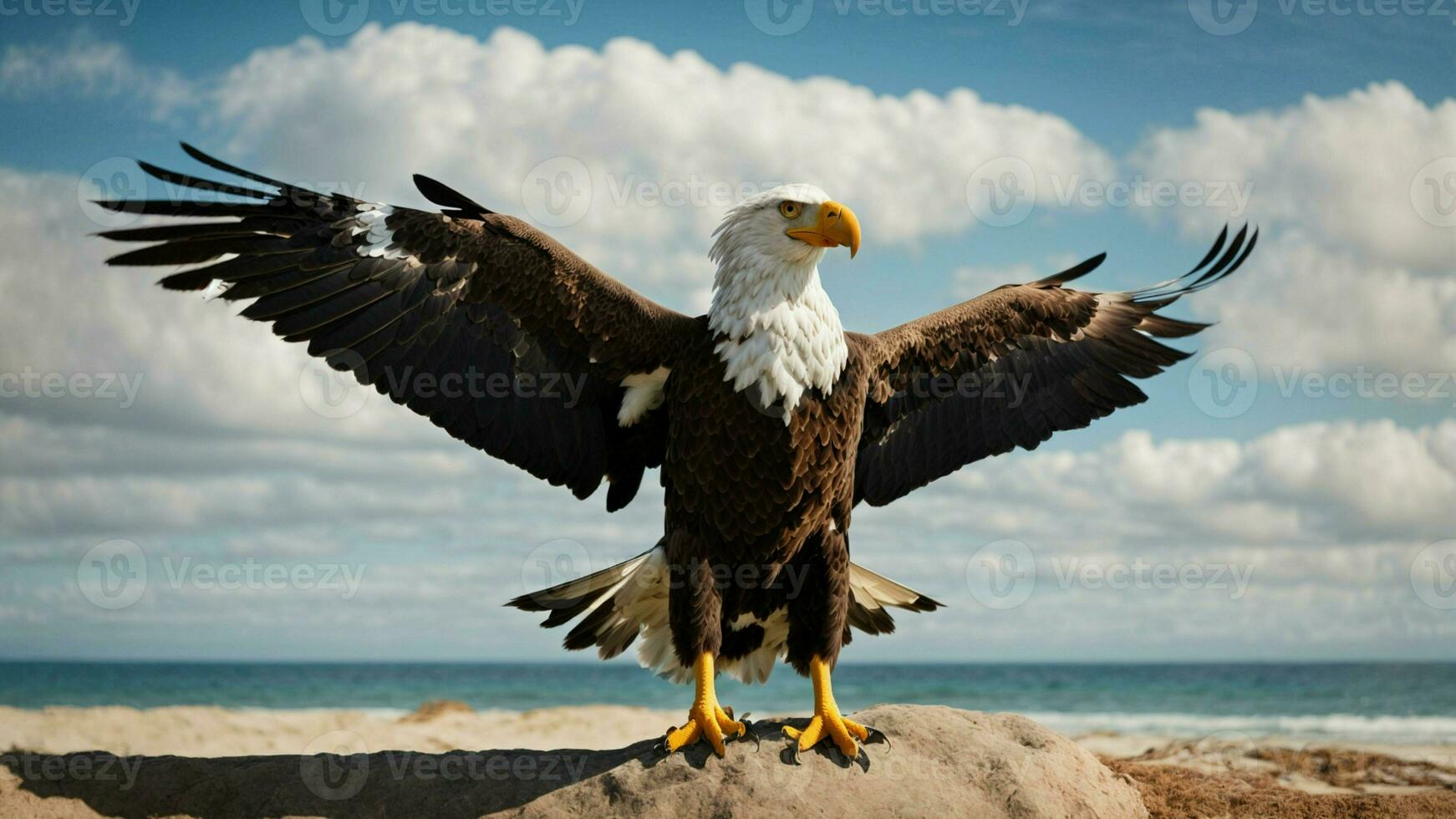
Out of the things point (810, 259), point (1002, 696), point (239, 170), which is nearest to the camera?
point (239, 170)

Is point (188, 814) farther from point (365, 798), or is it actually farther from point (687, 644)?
point (687, 644)

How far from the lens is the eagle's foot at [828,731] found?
470cm

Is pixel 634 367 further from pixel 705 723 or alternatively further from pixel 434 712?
pixel 434 712

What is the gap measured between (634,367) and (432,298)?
100cm

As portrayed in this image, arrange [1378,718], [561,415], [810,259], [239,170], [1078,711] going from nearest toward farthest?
[239,170], [810,259], [561,415], [1378,718], [1078,711]

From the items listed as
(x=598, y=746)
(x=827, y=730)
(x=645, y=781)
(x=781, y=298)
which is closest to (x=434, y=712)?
(x=598, y=746)

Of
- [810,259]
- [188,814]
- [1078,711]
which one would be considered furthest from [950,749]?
[1078,711]

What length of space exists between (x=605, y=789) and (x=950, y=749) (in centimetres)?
156

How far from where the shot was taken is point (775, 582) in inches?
199

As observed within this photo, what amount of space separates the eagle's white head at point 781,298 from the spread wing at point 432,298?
310 mm

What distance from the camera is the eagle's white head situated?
4.76 meters

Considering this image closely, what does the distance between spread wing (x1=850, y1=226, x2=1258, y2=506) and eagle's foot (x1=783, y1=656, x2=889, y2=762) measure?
1.37 metres

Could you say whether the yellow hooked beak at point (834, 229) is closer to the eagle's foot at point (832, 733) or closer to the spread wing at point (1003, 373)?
the spread wing at point (1003, 373)

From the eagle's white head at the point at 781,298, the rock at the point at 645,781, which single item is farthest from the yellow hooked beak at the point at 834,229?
the rock at the point at 645,781
